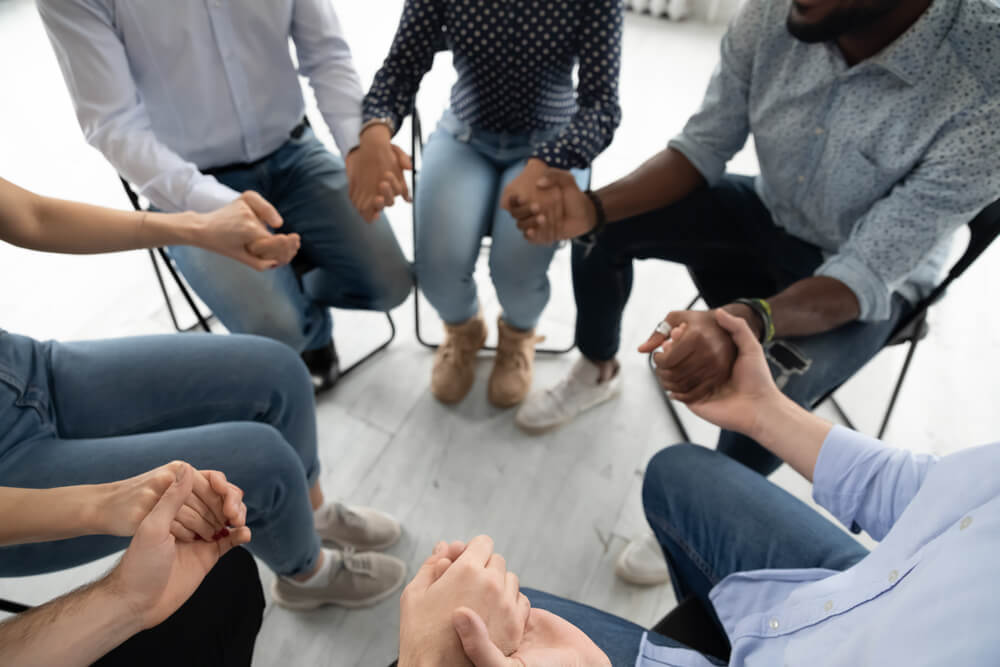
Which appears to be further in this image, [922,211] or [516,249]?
[516,249]

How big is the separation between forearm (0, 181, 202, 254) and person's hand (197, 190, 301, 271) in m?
0.03

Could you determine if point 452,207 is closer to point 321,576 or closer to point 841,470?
point 321,576

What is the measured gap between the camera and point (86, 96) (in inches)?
A: 43.5

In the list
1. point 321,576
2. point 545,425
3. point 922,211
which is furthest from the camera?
point 545,425

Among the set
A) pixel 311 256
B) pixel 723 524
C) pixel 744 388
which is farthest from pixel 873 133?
pixel 311 256

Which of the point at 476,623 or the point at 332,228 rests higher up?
the point at 476,623

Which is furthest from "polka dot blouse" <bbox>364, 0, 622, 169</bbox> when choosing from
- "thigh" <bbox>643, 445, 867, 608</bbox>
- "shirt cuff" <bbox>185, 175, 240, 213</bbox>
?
"thigh" <bbox>643, 445, 867, 608</bbox>

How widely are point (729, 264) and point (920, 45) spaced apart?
52 cm

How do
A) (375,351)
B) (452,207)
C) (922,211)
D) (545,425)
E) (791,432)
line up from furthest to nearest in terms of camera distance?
1. (375,351)
2. (545,425)
3. (452,207)
4. (922,211)
5. (791,432)

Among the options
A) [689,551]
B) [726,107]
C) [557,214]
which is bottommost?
[689,551]

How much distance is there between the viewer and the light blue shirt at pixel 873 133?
937mm

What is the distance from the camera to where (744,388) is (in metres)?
0.95

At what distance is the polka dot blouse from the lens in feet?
4.10

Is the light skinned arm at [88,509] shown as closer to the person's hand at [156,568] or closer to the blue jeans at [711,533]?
the person's hand at [156,568]
